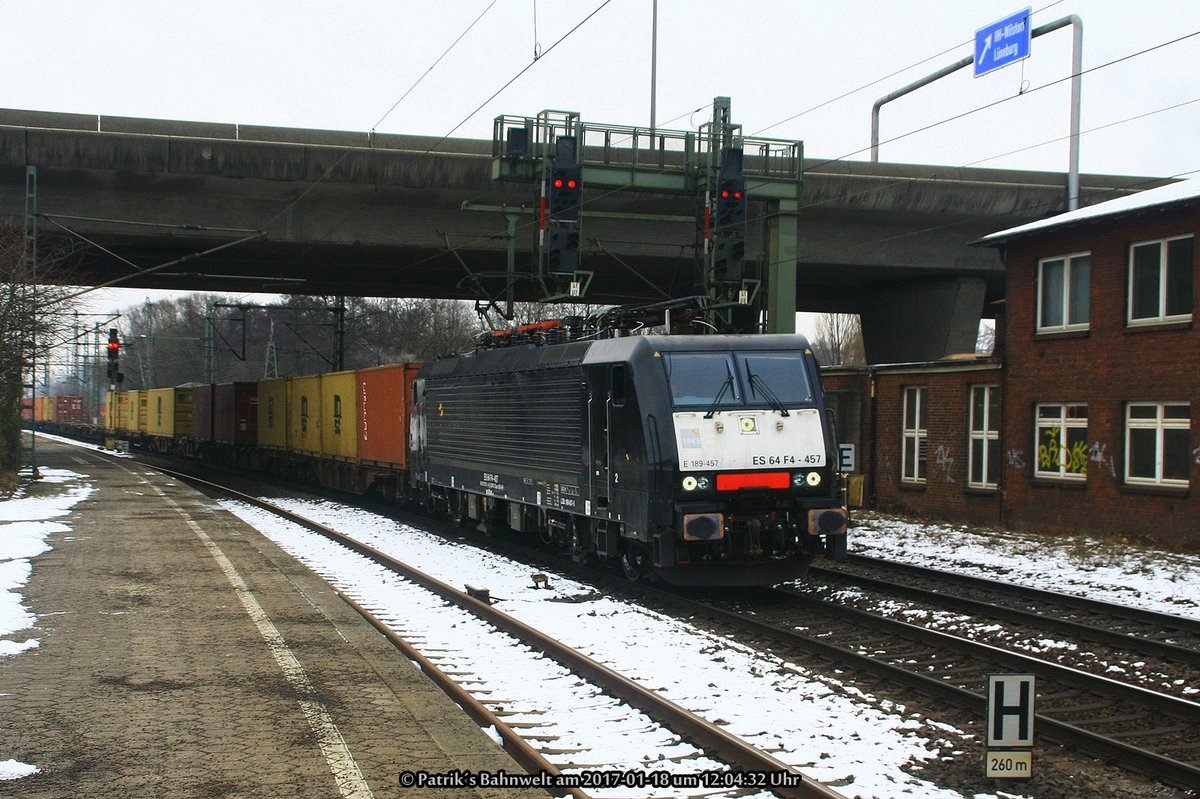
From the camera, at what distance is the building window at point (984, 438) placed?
73.6ft

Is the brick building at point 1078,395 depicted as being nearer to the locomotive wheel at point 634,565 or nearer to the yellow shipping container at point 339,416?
the locomotive wheel at point 634,565

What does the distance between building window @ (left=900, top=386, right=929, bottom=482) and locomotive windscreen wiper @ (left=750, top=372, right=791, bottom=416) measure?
11910 mm

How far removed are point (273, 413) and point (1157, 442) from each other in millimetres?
26341

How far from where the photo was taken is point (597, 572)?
14.8m

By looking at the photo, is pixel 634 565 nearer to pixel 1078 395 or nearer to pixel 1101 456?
pixel 1101 456

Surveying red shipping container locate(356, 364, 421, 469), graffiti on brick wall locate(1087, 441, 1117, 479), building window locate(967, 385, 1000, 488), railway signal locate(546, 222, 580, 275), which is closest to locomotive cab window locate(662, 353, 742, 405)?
railway signal locate(546, 222, 580, 275)

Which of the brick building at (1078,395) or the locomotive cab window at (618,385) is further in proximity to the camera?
the brick building at (1078,395)

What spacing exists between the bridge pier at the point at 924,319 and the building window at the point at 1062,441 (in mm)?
12603

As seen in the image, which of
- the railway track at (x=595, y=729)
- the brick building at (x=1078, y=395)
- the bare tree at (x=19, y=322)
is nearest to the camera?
the railway track at (x=595, y=729)

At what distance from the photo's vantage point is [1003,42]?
20.6 m

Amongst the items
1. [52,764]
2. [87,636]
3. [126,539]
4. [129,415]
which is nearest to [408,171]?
[126,539]

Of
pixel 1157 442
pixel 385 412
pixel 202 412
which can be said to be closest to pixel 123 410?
pixel 202 412

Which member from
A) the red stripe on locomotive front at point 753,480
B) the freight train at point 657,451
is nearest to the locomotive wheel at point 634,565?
the freight train at point 657,451

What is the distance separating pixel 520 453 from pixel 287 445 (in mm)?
20605
